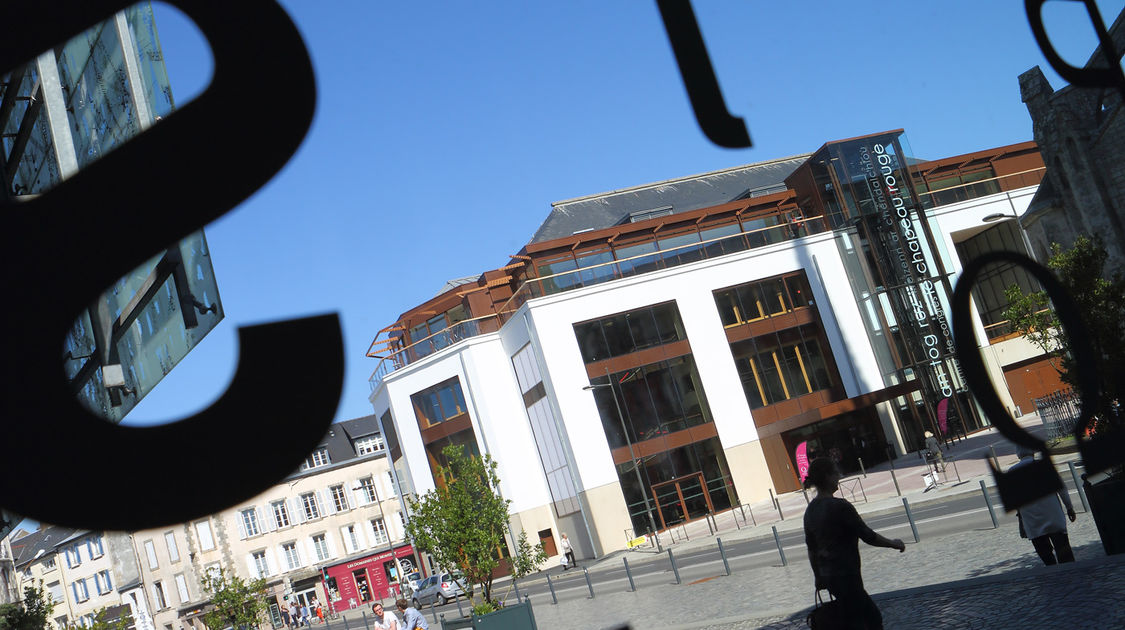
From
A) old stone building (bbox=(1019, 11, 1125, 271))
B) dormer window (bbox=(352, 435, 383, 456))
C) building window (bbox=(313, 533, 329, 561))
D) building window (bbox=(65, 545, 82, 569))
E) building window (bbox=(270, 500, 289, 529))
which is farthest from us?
dormer window (bbox=(352, 435, 383, 456))

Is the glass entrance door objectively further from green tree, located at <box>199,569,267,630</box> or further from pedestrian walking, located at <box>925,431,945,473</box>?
green tree, located at <box>199,569,267,630</box>

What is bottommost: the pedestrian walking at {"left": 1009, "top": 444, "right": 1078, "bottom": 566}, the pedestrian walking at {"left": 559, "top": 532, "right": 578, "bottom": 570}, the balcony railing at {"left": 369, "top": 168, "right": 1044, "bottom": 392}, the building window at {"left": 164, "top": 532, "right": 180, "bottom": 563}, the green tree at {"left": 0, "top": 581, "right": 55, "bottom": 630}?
the pedestrian walking at {"left": 559, "top": 532, "right": 578, "bottom": 570}

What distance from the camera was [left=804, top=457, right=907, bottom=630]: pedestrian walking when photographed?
700 cm

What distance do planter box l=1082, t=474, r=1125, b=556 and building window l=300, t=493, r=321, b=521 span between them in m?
58.7

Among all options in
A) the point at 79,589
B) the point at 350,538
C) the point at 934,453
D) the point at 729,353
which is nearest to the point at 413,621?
the point at 934,453

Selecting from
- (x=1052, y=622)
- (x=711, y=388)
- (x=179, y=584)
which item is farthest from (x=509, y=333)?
(x=1052, y=622)

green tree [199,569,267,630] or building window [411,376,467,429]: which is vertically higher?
building window [411,376,467,429]

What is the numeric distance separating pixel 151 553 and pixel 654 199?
3446 centimetres

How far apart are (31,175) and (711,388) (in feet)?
138

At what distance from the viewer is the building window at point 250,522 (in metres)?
59.6

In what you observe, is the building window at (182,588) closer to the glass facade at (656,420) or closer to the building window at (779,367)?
the glass facade at (656,420)

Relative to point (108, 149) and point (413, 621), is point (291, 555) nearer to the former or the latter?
point (413, 621)

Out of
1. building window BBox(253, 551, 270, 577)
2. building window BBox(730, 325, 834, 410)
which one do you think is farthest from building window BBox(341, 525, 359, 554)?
building window BBox(730, 325, 834, 410)

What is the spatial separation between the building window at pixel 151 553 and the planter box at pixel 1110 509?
161 ft
